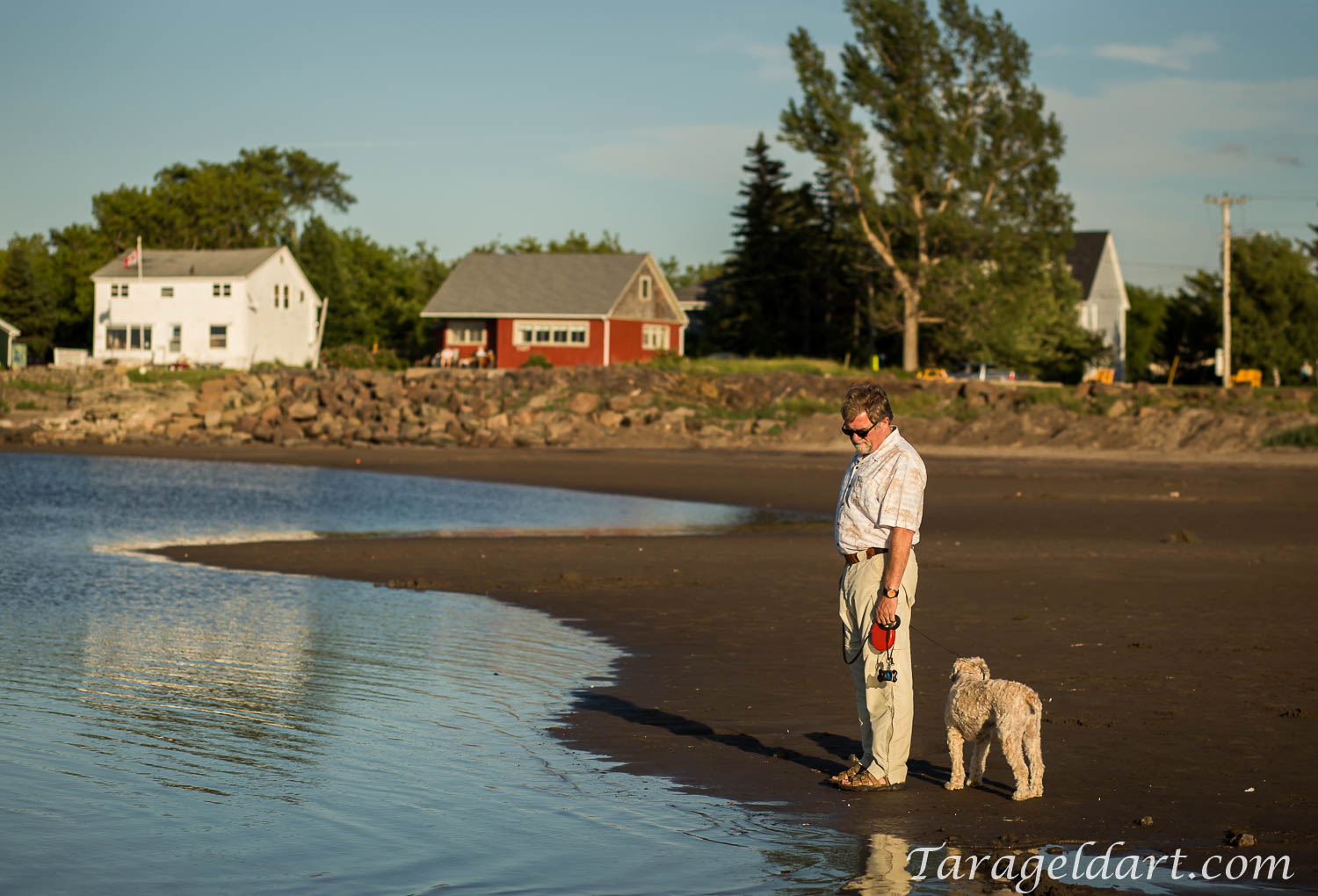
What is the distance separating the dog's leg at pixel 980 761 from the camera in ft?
24.0

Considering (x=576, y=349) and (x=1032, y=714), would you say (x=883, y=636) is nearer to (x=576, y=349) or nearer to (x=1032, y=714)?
(x=1032, y=714)

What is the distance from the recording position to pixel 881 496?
7.06 metres

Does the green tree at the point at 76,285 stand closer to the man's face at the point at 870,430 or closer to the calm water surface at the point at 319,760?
the calm water surface at the point at 319,760

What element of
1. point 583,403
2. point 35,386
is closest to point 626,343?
point 583,403

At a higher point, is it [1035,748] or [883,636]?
[883,636]

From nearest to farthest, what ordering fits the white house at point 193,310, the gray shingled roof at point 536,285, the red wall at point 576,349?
the red wall at point 576,349, the gray shingled roof at point 536,285, the white house at point 193,310

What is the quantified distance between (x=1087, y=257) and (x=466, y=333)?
123 ft

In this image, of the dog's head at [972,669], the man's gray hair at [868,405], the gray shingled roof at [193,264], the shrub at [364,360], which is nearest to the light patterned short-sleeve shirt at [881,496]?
the man's gray hair at [868,405]

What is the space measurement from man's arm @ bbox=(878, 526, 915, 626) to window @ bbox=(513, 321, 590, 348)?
62.9 meters

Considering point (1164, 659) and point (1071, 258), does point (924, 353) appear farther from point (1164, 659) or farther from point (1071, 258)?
point (1164, 659)

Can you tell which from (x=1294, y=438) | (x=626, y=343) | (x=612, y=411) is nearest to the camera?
(x=1294, y=438)

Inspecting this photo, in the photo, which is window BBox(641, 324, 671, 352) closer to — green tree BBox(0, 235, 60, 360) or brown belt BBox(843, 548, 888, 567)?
green tree BBox(0, 235, 60, 360)

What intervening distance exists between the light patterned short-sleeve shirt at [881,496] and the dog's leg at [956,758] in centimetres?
111

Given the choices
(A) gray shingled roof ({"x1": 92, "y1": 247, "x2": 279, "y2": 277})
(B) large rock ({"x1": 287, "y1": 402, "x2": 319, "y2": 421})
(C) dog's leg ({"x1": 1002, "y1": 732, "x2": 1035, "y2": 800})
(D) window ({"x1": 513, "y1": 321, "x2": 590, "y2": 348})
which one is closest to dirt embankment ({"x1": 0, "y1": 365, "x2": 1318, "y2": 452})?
(B) large rock ({"x1": 287, "y1": 402, "x2": 319, "y2": 421})
